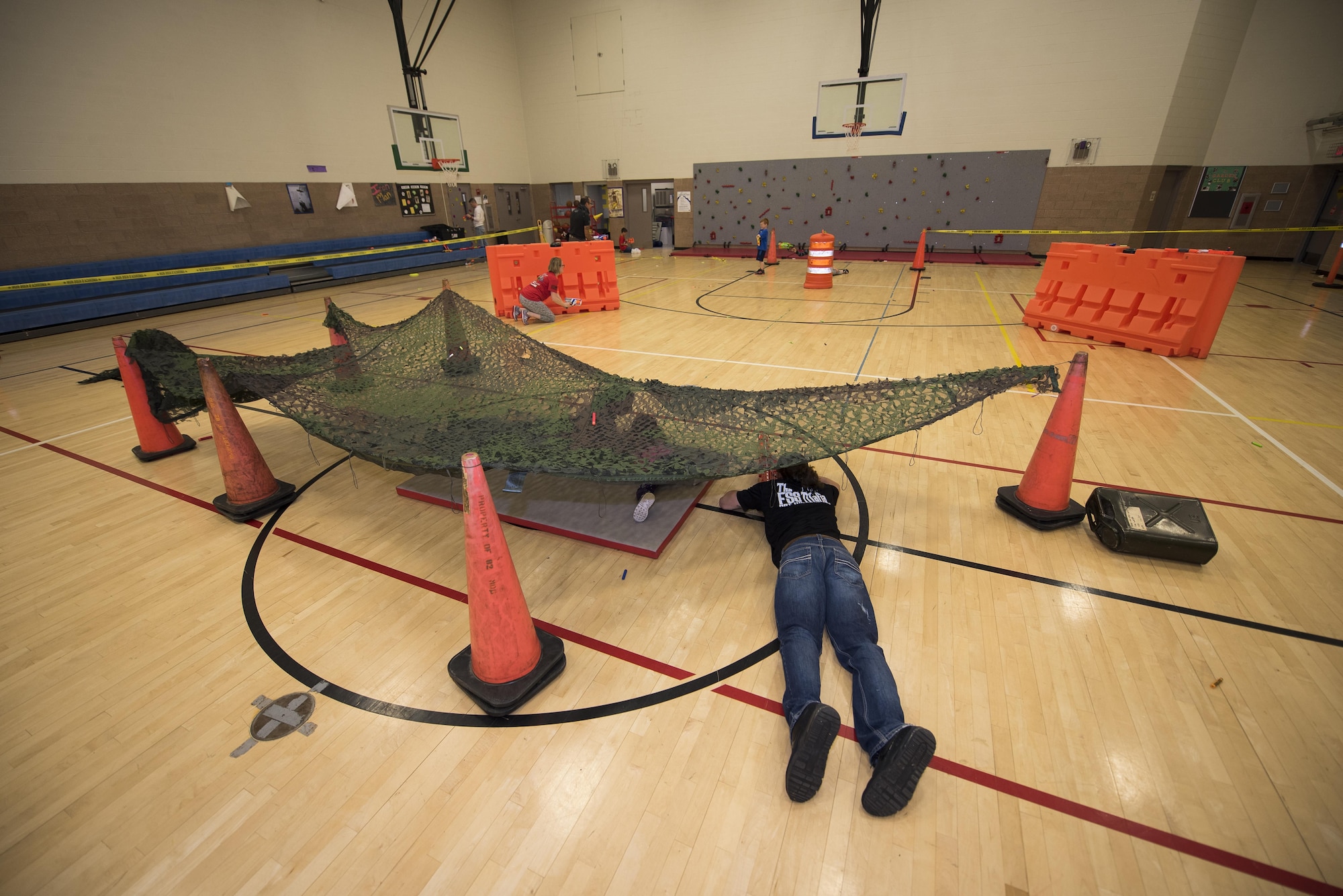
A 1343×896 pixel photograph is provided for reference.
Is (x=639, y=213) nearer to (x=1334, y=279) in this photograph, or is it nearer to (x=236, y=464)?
(x=1334, y=279)

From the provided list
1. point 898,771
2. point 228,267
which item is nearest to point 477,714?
point 898,771

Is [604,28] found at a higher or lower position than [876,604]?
higher

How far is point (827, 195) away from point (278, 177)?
13.6 meters

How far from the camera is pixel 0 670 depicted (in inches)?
97.3

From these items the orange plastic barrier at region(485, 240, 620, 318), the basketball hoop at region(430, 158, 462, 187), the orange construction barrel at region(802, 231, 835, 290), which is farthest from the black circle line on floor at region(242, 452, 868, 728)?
the basketball hoop at region(430, 158, 462, 187)

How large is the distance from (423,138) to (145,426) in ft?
46.0

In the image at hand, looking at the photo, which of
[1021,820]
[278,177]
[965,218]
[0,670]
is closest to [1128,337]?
[1021,820]

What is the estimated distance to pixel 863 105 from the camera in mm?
13969

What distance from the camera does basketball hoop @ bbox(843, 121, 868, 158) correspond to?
559 inches

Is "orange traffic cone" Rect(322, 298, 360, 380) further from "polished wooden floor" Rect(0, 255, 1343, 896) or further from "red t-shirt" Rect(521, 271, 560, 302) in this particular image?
"red t-shirt" Rect(521, 271, 560, 302)

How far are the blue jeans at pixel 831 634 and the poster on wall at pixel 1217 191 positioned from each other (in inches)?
665

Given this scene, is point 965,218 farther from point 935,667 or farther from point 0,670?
point 0,670

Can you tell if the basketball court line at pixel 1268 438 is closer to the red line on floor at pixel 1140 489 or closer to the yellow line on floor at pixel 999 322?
the red line on floor at pixel 1140 489

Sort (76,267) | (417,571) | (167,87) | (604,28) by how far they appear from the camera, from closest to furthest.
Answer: (417,571) → (76,267) → (167,87) → (604,28)
